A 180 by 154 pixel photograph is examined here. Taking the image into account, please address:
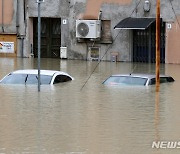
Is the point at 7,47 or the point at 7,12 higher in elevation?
the point at 7,12

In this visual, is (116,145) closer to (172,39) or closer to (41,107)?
(41,107)

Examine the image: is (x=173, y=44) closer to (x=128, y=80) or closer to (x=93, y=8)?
(x=93, y=8)

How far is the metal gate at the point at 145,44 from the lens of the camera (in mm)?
39812

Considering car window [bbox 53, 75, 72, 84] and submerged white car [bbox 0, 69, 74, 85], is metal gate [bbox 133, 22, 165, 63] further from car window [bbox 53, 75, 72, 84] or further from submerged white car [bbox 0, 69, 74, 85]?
submerged white car [bbox 0, 69, 74, 85]

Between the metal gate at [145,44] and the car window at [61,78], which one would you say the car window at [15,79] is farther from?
the metal gate at [145,44]

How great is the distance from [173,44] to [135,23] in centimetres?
240

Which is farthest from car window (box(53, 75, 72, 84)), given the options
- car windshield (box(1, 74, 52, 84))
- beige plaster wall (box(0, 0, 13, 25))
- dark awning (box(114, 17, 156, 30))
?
beige plaster wall (box(0, 0, 13, 25))

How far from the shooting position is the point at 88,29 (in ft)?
133

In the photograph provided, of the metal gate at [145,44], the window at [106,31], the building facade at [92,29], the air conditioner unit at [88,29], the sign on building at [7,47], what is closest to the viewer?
the building facade at [92,29]

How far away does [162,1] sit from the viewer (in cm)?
3844

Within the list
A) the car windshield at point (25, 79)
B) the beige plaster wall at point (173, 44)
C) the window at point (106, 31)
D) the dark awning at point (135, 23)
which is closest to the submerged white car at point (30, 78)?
the car windshield at point (25, 79)

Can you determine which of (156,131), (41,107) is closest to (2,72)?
(41,107)

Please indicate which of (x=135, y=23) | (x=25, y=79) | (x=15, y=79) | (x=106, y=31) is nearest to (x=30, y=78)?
(x=25, y=79)

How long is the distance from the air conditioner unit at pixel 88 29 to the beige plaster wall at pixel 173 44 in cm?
421
